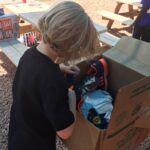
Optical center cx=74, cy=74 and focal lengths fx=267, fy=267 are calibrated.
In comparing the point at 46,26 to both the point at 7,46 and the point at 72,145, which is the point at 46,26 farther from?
the point at 7,46

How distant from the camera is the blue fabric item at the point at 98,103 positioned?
131 cm

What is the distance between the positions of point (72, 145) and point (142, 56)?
1.93 ft

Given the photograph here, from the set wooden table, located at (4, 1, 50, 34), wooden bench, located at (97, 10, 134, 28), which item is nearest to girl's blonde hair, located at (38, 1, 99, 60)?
wooden table, located at (4, 1, 50, 34)

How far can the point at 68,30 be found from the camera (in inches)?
36.6

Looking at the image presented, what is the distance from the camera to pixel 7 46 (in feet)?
9.75

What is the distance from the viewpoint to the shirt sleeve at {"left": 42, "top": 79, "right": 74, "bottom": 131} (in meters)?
0.98

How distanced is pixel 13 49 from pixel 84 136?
196 cm

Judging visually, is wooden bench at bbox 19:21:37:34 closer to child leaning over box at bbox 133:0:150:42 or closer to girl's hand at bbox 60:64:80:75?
child leaning over box at bbox 133:0:150:42

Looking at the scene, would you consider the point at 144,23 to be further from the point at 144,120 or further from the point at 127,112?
the point at 127,112

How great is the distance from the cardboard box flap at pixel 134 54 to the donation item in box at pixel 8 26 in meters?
1.82

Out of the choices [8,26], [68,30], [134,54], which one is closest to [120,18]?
[8,26]

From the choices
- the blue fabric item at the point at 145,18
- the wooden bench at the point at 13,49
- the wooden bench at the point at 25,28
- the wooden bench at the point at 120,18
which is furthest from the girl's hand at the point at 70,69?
the wooden bench at the point at 120,18

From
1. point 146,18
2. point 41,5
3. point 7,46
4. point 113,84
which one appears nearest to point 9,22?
point 7,46

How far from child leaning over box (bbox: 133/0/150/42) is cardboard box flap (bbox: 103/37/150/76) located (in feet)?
4.55
